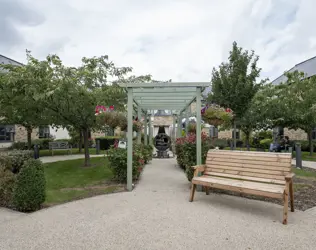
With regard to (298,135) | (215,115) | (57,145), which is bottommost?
(57,145)

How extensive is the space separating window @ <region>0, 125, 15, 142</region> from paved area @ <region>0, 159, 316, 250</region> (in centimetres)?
1439

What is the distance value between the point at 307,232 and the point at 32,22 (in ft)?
36.0

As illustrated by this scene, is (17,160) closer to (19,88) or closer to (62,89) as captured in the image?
(19,88)

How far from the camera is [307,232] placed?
3.20 m

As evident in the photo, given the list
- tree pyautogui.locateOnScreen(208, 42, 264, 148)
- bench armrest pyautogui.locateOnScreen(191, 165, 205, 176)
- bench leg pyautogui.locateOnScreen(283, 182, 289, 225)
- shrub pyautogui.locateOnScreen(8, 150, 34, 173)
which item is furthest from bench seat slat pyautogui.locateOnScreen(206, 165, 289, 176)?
tree pyautogui.locateOnScreen(208, 42, 264, 148)

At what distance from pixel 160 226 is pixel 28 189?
2354mm

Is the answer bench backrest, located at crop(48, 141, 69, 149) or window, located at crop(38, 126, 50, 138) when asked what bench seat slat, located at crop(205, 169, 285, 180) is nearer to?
bench backrest, located at crop(48, 141, 69, 149)

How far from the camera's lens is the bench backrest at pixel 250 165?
4129 mm

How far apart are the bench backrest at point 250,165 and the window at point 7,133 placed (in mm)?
15780

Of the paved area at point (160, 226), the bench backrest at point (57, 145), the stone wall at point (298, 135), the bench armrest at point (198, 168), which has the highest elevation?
the stone wall at point (298, 135)

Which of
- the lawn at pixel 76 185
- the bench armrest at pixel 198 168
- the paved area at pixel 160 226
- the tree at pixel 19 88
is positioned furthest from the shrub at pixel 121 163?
the tree at pixel 19 88

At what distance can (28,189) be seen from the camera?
13.1ft

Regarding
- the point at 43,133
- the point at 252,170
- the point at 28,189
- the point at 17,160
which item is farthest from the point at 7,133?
the point at 252,170

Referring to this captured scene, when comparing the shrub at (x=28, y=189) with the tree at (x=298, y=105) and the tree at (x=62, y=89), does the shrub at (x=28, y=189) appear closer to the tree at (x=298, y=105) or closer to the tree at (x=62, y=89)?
the tree at (x=62, y=89)
